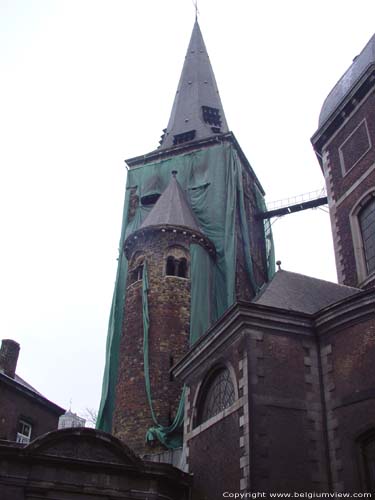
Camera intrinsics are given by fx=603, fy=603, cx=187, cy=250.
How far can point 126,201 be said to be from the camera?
34656mm

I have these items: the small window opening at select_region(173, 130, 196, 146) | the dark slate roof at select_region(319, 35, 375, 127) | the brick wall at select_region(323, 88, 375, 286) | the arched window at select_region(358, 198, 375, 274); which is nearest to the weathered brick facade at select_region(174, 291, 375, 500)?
the brick wall at select_region(323, 88, 375, 286)

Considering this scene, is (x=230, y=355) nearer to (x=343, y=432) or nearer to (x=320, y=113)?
(x=343, y=432)

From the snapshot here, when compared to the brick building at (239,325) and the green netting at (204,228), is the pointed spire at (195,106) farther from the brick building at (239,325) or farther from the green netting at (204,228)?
the green netting at (204,228)

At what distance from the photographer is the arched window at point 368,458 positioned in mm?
12477

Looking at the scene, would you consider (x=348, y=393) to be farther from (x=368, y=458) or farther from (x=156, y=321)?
(x=156, y=321)

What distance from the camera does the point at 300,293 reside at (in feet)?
55.7

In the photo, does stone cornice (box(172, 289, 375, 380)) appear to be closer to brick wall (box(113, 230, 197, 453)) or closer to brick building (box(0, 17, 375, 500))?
brick building (box(0, 17, 375, 500))

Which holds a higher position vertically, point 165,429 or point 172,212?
point 172,212

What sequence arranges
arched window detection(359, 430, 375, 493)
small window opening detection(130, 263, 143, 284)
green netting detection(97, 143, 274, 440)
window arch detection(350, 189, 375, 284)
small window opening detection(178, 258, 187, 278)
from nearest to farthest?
arched window detection(359, 430, 375, 493) → window arch detection(350, 189, 375, 284) → green netting detection(97, 143, 274, 440) → small window opening detection(178, 258, 187, 278) → small window opening detection(130, 263, 143, 284)

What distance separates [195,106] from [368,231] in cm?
2430

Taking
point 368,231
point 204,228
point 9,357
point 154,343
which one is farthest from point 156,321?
point 368,231

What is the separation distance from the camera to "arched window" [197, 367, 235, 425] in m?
15.2

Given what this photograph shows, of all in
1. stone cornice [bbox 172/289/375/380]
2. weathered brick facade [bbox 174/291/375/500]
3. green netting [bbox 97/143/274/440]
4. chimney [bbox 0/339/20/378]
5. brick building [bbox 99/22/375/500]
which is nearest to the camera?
weathered brick facade [bbox 174/291/375/500]

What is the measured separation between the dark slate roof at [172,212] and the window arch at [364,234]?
998cm
